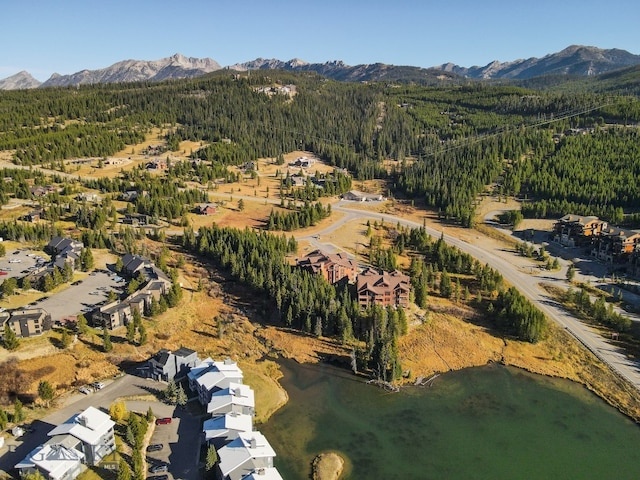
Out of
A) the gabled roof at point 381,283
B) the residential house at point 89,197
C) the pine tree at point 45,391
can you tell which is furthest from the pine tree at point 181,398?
the residential house at point 89,197

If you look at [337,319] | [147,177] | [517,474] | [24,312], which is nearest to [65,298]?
[24,312]

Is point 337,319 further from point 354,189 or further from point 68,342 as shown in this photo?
point 354,189

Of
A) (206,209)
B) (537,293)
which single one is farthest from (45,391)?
(206,209)

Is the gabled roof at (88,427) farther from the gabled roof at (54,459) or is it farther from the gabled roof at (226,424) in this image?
the gabled roof at (226,424)

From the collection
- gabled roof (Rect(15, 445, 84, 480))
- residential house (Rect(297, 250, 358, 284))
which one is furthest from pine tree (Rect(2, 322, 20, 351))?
residential house (Rect(297, 250, 358, 284))

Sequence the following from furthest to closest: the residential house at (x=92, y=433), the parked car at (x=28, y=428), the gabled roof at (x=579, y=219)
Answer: the gabled roof at (x=579, y=219)
the parked car at (x=28, y=428)
the residential house at (x=92, y=433)

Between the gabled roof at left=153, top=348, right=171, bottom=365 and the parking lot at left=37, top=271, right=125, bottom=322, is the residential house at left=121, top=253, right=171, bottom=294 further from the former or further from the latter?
the gabled roof at left=153, top=348, right=171, bottom=365

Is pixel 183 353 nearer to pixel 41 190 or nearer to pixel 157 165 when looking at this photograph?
pixel 41 190
